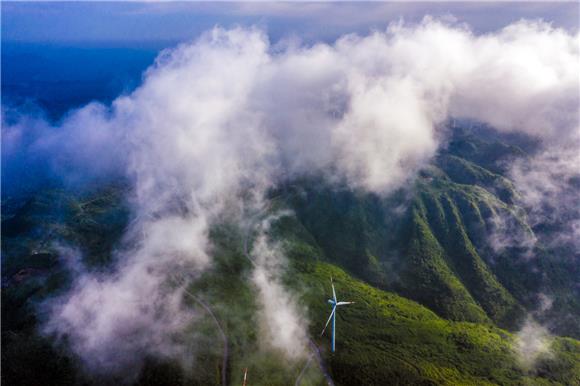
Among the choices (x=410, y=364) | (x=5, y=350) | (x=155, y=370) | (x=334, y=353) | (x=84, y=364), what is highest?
(x=410, y=364)

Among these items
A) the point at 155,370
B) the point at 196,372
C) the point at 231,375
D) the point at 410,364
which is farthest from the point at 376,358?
the point at 155,370

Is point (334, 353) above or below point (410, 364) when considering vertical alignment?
below

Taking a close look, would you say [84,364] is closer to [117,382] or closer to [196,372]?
[117,382]

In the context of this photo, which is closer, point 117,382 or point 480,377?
point 117,382

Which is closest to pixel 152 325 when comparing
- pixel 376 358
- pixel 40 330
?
pixel 40 330

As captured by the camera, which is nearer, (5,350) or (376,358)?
(5,350)

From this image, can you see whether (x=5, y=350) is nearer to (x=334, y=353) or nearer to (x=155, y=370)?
(x=155, y=370)

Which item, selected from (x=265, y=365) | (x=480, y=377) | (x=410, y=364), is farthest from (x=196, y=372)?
(x=480, y=377)

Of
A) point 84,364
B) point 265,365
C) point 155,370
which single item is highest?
point 265,365

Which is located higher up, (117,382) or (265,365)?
(265,365)
